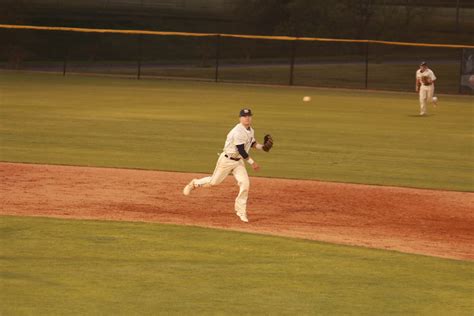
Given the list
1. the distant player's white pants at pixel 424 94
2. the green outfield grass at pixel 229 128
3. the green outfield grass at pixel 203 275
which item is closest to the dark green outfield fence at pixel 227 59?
the green outfield grass at pixel 229 128

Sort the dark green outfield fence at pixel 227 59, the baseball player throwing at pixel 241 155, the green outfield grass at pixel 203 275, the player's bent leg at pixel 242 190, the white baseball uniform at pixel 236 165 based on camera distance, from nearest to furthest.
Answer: the green outfield grass at pixel 203 275 → the baseball player throwing at pixel 241 155 → the white baseball uniform at pixel 236 165 → the player's bent leg at pixel 242 190 → the dark green outfield fence at pixel 227 59

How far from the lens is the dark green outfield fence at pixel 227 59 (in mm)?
53875

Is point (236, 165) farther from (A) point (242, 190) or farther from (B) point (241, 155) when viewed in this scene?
(B) point (241, 155)

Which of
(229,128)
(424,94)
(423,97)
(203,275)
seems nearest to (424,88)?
(424,94)

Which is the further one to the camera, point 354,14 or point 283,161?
point 354,14

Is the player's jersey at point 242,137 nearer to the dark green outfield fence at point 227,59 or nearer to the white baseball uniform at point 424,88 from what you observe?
the white baseball uniform at point 424,88

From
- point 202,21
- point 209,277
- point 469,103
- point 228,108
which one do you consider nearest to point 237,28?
point 202,21

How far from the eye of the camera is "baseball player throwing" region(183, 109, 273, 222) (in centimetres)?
1506

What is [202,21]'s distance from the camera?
230 ft

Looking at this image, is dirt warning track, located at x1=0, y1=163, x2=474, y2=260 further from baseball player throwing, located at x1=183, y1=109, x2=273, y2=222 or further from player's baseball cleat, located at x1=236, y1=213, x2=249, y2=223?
baseball player throwing, located at x1=183, y1=109, x2=273, y2=222

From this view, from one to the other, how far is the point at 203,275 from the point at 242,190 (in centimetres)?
368

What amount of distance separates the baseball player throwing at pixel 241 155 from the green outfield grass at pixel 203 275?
39.4 inches

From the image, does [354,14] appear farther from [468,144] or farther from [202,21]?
[468,144]

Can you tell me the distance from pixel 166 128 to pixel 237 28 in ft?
138
